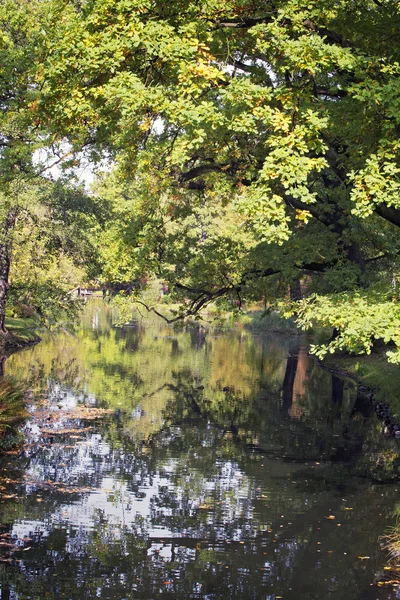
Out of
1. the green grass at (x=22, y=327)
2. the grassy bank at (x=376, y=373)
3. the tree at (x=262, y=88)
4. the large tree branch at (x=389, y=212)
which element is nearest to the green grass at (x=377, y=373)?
the grassy bank at (x=376, y=373)

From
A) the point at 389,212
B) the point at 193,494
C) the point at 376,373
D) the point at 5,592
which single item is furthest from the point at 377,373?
the point at 5,592

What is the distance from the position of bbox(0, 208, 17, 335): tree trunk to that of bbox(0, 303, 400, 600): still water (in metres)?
8.50

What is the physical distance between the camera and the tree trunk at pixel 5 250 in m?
33.1

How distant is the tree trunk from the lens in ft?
109

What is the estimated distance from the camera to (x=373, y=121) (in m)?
12.5

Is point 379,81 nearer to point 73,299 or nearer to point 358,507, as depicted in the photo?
point 358,507

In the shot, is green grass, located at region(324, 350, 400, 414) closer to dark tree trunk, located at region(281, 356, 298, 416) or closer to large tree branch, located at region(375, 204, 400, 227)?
dark tree trunk, located at region(281, 356, 298, 416)

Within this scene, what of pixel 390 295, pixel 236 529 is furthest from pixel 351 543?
pixel 390 295

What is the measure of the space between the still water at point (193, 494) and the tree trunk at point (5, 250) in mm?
8497

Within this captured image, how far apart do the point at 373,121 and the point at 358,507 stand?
6.54 m

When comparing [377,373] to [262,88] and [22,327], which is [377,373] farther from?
[22,327]

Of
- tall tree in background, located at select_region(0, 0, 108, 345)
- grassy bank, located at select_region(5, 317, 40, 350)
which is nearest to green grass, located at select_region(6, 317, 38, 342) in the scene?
grassy bank, located at select_region(5, 317, 40, 350)

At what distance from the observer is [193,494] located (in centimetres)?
1300

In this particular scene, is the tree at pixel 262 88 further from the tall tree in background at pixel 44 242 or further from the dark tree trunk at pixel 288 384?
the tall tree in background at pixel 44 242
